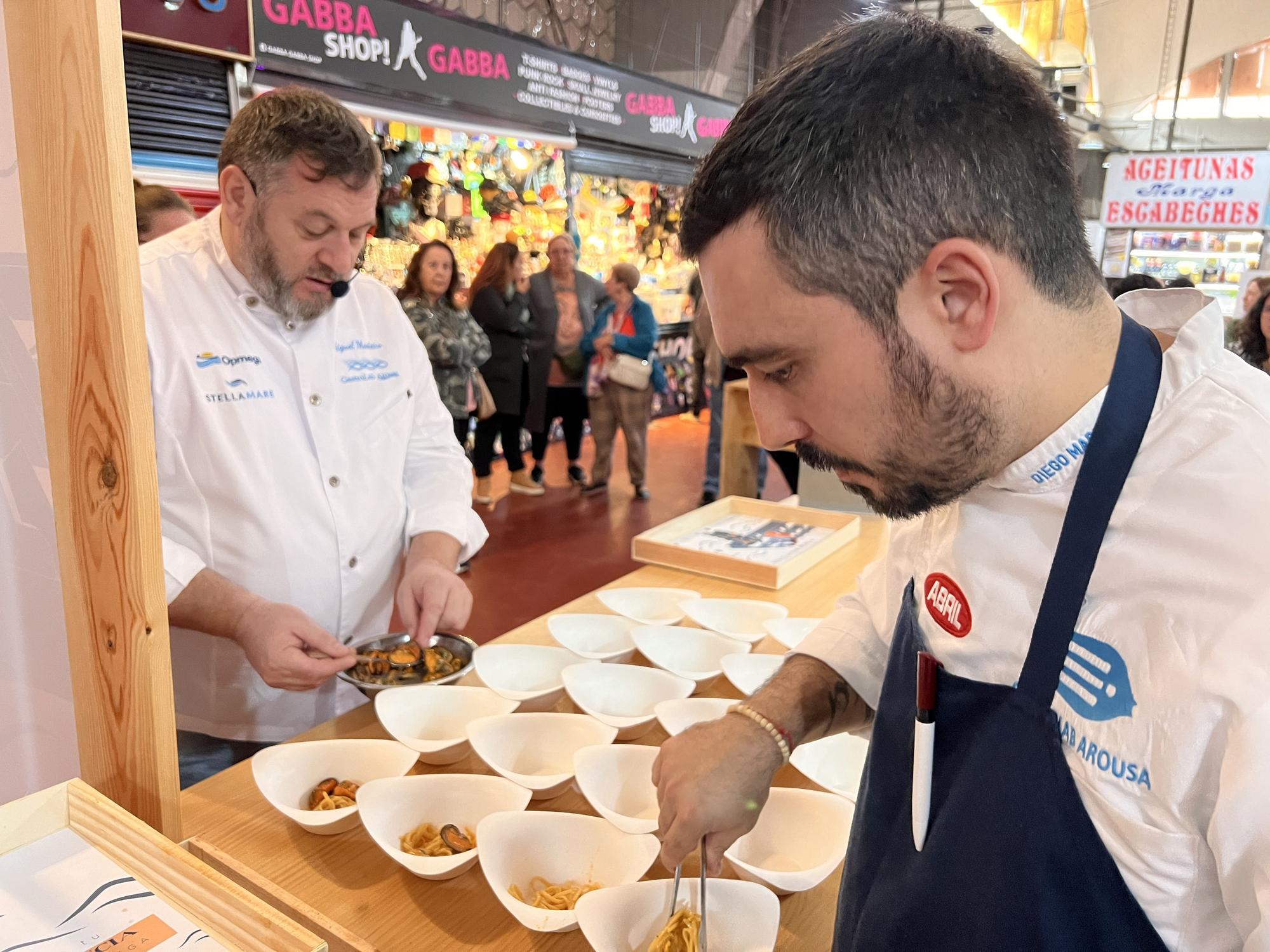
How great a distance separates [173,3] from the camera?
4.12 metres

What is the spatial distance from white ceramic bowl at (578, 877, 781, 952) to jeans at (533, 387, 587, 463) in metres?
5.55

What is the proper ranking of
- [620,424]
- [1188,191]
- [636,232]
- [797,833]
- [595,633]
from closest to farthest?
[797,833]
[595,633]
[620,424]
[1188,191]
[636,232]

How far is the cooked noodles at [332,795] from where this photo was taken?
1.25m

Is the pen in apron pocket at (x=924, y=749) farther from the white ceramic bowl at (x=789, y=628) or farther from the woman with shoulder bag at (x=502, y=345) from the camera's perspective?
the woman with shoulder bag at (x=502, y=345)

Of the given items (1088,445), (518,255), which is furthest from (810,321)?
(518,255)

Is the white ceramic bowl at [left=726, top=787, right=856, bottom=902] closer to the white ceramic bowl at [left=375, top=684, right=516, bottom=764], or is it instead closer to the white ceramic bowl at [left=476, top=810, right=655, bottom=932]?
the white ceramic bowl at [left=476, top=810, right=655, bottom=932]

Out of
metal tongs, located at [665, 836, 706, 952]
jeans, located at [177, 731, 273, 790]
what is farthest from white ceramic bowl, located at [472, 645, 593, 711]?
metal tongs, located at [665, 836, 706, 952]

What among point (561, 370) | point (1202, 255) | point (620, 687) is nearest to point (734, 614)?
point (620, 687)

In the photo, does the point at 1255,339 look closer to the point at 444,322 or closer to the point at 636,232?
the point at 444,322

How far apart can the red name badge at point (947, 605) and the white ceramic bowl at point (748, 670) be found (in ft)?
2.21

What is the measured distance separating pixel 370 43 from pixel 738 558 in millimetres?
4427

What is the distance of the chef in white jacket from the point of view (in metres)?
1.67

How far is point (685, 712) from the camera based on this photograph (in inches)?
57.6

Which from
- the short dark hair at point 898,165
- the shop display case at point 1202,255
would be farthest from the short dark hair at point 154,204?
the shop display case at point 1202,255
